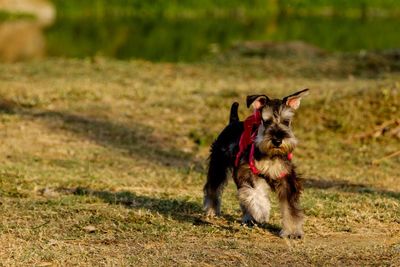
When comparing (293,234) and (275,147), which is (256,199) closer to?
(293,234)

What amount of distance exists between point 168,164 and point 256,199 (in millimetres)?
6275

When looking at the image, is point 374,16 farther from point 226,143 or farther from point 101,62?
point 226,143

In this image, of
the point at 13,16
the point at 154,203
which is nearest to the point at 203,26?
the point at 13,16

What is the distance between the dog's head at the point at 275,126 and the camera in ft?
28.6

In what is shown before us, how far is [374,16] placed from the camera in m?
56.8

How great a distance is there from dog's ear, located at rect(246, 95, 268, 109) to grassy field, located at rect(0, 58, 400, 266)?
135 centimetres

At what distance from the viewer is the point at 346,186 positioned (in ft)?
45.4

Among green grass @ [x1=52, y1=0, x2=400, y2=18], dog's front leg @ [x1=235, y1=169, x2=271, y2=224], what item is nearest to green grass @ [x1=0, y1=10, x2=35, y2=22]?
green grass @ [x1=52, y1=0, x2=400, y2=18]

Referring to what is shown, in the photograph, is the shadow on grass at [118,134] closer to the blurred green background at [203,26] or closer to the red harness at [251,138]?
the red harness at [251,138]

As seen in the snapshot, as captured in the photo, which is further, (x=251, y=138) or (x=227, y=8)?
(x=227, y=8)

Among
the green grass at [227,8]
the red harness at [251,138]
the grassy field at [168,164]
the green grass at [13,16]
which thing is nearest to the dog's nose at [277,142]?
the red harness at [251,138]

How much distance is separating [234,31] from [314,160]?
29259mm

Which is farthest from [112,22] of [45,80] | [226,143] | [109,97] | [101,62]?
[226,143]

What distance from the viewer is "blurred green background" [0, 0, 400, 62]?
36125 mm
